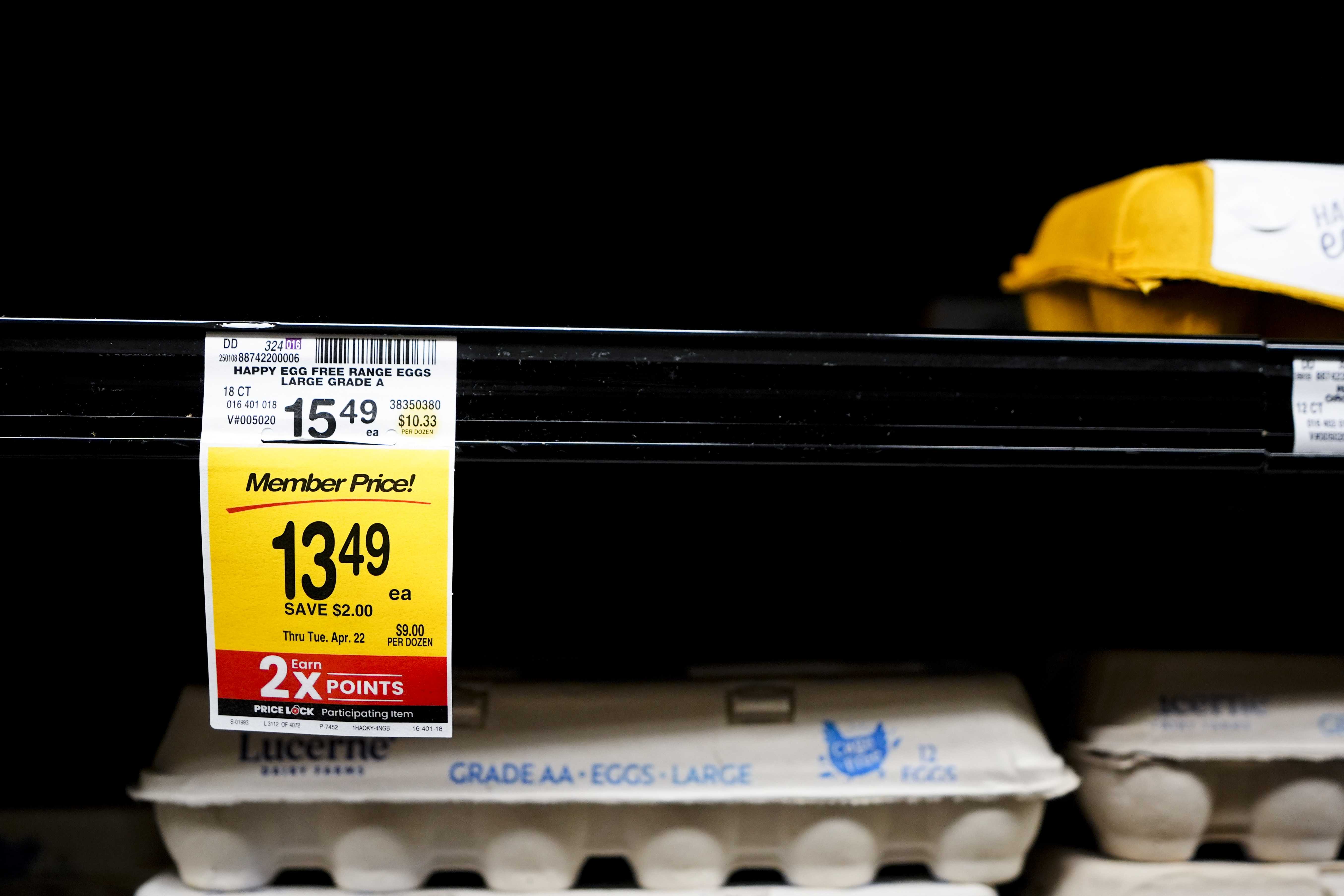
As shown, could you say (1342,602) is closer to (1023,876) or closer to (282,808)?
(1023,876)

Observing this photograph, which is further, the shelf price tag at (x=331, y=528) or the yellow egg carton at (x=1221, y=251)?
the yellow egg carton at (x=1221, y=251)

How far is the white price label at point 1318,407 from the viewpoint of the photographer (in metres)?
0.58

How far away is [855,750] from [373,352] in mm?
470

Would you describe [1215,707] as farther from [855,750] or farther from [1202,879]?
[855,750]

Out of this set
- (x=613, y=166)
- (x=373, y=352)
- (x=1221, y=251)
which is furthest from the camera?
(x=613, y=166)

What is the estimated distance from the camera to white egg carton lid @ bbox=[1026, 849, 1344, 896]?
722mm

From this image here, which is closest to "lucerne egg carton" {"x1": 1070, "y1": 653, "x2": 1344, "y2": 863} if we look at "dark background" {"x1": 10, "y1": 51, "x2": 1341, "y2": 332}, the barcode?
"dark background" {"x1": 10, "y1": 51, "x2": 1341, "y2": 332}

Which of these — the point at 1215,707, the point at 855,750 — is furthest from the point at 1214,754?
the point at 855,750

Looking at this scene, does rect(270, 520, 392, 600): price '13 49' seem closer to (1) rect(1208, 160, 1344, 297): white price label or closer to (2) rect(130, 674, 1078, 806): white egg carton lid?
(2) rect(130, 674, 1078, 806): white egg carton lid

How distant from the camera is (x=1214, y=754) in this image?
0.71 m

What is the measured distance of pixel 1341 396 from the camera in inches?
23.1

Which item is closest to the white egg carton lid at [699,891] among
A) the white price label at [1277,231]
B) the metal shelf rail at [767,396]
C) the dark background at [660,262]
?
the dark background at [660,262]

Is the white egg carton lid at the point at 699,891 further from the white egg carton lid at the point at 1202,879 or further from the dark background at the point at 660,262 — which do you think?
the dark background at the point at 660,262

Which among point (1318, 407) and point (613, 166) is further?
point (613, 166)
